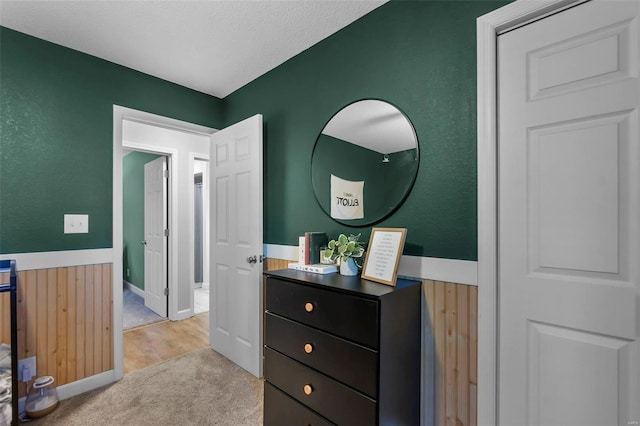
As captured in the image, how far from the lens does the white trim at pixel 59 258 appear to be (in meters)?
1.99

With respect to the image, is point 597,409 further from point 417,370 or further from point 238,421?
point 238,421

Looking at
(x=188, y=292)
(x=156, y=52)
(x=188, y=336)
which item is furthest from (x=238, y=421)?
(x=156, y=52)

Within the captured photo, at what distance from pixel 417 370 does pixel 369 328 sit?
1.57 ft

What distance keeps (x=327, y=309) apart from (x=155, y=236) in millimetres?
3401

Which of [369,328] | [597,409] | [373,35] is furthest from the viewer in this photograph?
[373,35]

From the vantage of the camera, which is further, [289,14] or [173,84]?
[173,84]

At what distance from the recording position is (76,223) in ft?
7.19

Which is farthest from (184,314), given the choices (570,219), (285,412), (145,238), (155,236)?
(570,219)

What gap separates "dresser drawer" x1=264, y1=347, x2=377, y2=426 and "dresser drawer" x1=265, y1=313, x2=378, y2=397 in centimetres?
3

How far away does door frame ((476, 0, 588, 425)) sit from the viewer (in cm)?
134

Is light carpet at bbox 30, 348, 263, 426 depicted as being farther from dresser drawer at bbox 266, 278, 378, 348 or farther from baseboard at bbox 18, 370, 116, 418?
dresser drawer at bbox 266, 278, 378, 348

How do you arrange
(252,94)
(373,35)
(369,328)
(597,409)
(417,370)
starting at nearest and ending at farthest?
(597,409) → (369,328) → (417,370) → (373,35) → (252,94)

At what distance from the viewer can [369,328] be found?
1.28 metres

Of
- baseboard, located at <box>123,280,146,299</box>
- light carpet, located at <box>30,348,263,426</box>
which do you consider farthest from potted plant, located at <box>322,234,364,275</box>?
baseboard, located at <box>123,280,146,299</box>
